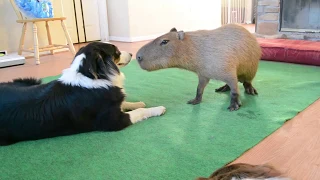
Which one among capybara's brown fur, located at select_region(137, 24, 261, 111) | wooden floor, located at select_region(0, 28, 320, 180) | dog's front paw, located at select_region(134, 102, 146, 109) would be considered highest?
capybara's brown fur, located at select_region(137, 24, 261, 111)

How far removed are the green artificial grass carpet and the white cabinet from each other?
330 cm

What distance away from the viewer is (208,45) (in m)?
1.98

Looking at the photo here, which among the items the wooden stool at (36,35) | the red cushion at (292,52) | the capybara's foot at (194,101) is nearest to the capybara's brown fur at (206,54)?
the capybara's foot at (194,101)

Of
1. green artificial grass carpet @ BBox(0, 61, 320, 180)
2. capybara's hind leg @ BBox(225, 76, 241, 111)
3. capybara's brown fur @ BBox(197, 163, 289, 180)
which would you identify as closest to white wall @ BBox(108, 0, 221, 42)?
green artificial grass carpet @ BBox(0, 61, 320, 180)

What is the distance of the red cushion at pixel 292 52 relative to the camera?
9.82ft

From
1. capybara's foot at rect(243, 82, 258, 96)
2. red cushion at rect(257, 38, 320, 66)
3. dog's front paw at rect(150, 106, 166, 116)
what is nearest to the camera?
dog's front paw at rect(150, 106, 166, 116)

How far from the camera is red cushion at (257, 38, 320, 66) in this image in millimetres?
2992

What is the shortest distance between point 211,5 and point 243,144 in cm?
562

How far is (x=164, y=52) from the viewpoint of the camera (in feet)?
6.46

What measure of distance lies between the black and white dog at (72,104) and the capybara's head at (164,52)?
0.90ft

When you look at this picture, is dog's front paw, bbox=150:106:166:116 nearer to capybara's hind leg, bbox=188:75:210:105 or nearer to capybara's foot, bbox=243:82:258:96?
capybara's hind leg, bbox=188:75:210:105

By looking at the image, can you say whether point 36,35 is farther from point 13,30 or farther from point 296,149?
point 296,149

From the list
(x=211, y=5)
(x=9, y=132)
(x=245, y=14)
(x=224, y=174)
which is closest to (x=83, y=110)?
(x=9, y=132)

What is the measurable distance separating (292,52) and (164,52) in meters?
1.75
